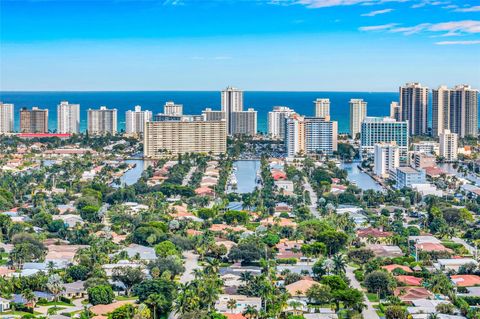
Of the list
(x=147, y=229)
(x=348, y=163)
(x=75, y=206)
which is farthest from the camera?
(x=348, y=163)

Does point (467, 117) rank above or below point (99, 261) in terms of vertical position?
above

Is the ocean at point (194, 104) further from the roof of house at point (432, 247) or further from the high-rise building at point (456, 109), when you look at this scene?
the roof of house at point (432, 247)

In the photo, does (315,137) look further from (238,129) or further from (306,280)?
(306,280)

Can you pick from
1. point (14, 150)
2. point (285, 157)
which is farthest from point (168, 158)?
point (14, 150)

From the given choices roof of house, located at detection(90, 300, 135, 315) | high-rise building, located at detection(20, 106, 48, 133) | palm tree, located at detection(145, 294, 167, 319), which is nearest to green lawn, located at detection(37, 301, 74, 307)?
roof of house, located at detection(90, 300, 135, 315)

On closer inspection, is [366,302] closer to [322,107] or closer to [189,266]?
[189,266]
